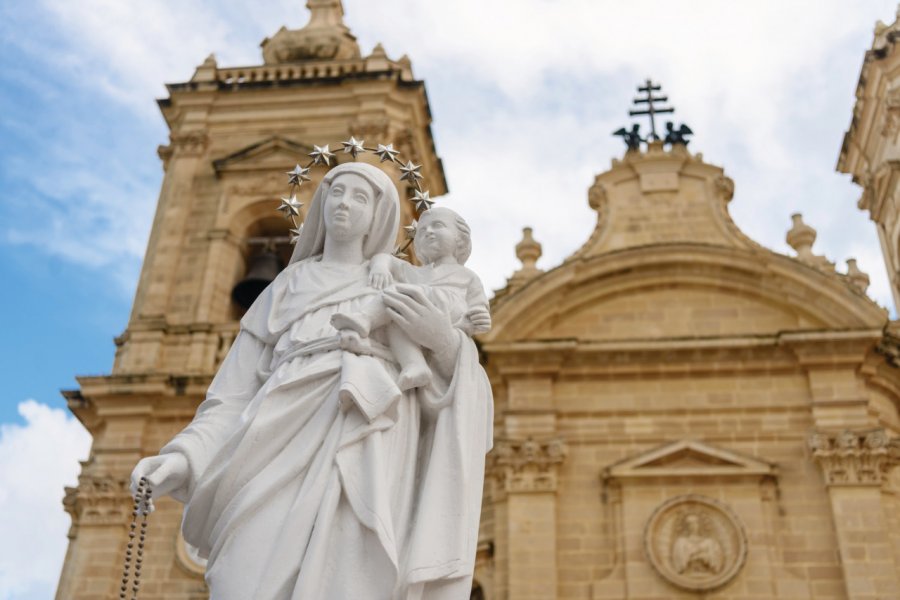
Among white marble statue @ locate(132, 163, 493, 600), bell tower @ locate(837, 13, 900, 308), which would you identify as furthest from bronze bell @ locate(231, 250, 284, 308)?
white marble statue @ locate(132, 163, 493, 600)

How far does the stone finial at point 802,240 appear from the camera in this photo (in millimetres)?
14594

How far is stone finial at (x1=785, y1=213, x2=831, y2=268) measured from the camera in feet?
47.9

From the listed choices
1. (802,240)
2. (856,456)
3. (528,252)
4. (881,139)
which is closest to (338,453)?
(856,456)

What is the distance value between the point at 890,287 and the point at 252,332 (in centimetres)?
1831

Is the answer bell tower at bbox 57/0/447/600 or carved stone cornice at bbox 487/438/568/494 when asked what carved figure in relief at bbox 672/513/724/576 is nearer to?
carved stone cornice at bbox 487/438/568/494

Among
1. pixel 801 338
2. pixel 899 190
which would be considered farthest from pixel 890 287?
pixel 801 338

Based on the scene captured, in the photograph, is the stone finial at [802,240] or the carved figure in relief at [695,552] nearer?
the carved figure in relief at [695,552]

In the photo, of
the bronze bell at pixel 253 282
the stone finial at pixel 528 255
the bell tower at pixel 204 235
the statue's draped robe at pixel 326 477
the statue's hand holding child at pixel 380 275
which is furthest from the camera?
the bronze bell at pixel 253 282

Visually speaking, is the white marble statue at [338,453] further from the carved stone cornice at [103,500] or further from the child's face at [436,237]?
the carved stone cornice at [103,500]

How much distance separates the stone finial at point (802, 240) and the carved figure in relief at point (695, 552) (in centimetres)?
442

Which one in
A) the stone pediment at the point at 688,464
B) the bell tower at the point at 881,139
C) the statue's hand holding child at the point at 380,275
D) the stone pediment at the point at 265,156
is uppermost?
the bell tower at the point at 881,139

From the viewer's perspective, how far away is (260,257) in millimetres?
16609

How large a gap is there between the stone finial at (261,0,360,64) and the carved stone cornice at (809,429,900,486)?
11.1 meters

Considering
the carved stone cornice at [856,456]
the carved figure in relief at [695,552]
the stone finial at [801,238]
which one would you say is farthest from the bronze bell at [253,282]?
the carved stone cornice at [856,456]
